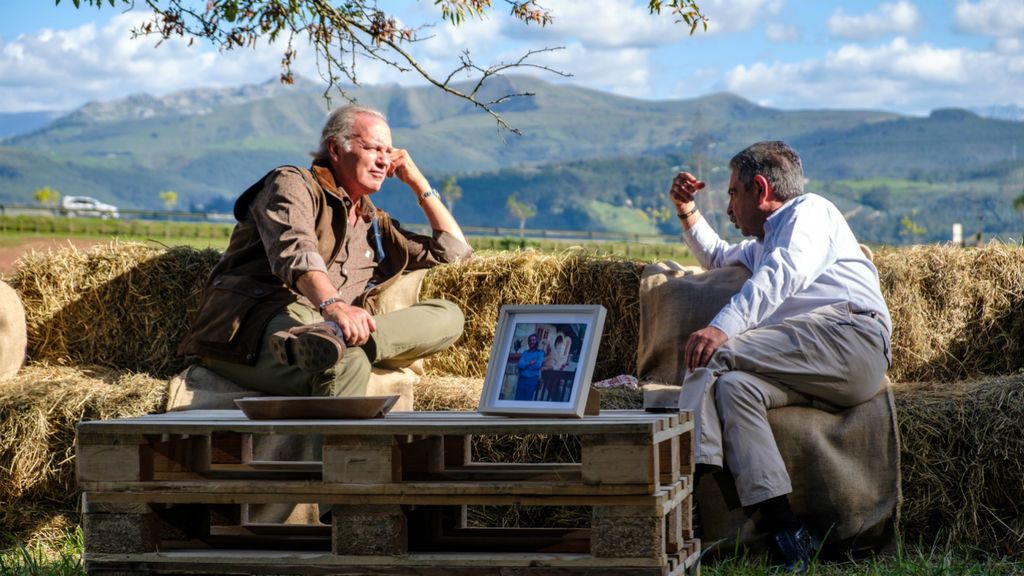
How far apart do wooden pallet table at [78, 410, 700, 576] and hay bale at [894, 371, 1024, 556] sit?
1.45 metres

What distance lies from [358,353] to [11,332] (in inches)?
87.9

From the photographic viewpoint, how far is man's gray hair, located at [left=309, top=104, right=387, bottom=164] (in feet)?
15.8

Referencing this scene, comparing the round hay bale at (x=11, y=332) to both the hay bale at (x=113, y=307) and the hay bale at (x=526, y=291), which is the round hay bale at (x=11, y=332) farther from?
the hay bale at (x=526, y=291)

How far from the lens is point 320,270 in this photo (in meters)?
4.14

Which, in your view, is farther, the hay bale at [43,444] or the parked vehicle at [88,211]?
the parked vehicle at [88,211]

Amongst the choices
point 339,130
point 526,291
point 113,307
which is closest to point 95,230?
point 113,307

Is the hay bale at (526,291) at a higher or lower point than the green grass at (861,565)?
higher

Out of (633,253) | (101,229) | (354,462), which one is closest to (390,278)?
(354,462)

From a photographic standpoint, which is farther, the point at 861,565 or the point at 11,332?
the point at 11,332

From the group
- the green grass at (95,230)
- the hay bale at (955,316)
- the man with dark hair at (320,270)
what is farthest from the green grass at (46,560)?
the green grass at (95,230)

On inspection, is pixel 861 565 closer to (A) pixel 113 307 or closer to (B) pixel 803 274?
(B) pixel 803 274

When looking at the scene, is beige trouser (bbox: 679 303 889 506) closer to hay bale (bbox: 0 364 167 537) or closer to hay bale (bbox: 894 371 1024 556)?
hay bale (bbox: 894 371 1024 556)

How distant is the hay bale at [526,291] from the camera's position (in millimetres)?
5977

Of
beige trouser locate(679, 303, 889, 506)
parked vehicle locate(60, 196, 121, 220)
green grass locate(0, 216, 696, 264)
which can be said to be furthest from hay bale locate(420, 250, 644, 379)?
parked vehicle locate(60, 196, 121, 220)
